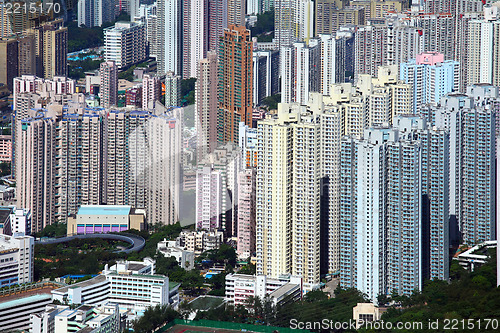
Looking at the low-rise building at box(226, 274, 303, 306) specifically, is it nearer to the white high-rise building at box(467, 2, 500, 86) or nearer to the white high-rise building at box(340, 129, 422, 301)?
the white high-rise building at box(340, 129, 422, 301)

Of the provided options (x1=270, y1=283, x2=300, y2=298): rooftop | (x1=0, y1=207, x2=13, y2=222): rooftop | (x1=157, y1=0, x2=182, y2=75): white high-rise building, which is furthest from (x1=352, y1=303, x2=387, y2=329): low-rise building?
(x1=157, y1=0, x2=182, y2=75): white high-rise building

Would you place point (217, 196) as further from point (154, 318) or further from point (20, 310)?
point (20, 310)

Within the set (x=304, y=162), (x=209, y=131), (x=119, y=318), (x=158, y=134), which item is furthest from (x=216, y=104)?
(x=119, y=318)

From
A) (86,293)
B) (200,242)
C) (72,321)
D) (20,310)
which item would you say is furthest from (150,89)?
(72,321)

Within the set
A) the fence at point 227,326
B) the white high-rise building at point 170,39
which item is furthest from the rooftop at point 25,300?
the white high-rise building at point 170,39

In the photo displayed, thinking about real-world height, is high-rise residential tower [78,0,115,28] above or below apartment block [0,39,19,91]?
above

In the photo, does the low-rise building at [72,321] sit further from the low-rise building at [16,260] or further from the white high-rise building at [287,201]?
the white high-rise building at [287,201]

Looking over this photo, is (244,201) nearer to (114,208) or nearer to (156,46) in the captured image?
(114,208)
